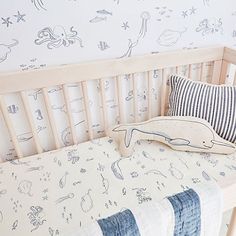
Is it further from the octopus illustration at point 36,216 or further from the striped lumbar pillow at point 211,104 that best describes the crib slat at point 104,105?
the octopus illustration at point 36,216

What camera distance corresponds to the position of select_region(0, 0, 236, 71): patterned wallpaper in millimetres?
945

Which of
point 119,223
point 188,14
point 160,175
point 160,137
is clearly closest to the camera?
point 119,223

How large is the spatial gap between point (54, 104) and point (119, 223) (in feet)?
2.48

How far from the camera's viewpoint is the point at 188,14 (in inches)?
47.2

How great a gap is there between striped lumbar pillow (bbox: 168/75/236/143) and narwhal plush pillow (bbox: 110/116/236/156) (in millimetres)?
49

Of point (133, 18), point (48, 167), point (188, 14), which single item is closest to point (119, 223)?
point (48, 167)

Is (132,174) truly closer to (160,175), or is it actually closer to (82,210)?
(160,175)

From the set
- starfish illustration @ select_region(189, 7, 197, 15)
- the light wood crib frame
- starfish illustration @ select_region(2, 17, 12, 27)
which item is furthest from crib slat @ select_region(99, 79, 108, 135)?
starfish illustration @ select_region(189, 7, 197, 15)

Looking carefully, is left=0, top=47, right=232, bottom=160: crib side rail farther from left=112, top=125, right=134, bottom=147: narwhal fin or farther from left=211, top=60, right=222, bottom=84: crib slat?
left=112, top=125, right=134, bottom=147: narwhal fin

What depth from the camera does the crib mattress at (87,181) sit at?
83 centimetres

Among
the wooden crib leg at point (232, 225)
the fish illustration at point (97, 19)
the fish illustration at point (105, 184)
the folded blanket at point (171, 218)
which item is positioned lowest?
the fish illustration at point (105, 184)

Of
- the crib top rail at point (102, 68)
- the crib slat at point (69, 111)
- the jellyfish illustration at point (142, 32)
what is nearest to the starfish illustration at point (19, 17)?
the crib top rail at point (102, 68)

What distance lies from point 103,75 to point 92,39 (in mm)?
157

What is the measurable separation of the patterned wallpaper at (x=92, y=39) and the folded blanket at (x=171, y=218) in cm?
74
